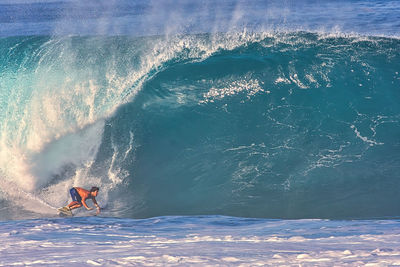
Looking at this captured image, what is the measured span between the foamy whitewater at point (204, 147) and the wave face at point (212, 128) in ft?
0.11

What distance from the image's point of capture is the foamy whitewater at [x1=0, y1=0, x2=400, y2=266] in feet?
15.0

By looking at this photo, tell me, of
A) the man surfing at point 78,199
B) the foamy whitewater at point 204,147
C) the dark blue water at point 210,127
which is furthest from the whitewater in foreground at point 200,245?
the dark blue water at point 210,127

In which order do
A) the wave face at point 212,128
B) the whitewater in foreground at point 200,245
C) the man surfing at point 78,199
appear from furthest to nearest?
1. the wave face at point 212,128
2. the man surfing at point 78,199
3. the whitewater in foreground at point 200,245

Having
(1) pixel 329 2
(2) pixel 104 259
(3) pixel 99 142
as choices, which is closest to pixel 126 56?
(3) pixel 99 142

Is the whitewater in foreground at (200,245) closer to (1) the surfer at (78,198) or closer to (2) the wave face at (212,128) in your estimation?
(1) the surfer at (78,198)

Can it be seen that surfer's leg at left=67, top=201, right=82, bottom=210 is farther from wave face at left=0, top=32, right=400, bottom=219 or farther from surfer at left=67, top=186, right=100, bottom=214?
wave face at left=0, top=32, right=400, bottom=219

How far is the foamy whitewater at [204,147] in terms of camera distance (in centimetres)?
459

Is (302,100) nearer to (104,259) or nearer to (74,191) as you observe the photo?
(74,191)

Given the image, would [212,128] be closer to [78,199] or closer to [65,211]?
[78,199]

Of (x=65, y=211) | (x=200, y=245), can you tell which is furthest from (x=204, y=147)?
(x=200, y=245)

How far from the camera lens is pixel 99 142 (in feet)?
29.4

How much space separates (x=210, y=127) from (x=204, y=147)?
652 millimetres

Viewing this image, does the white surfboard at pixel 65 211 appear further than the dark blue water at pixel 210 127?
No

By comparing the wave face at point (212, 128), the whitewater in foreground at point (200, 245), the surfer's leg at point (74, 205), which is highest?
the wave face at point (212, 128)
